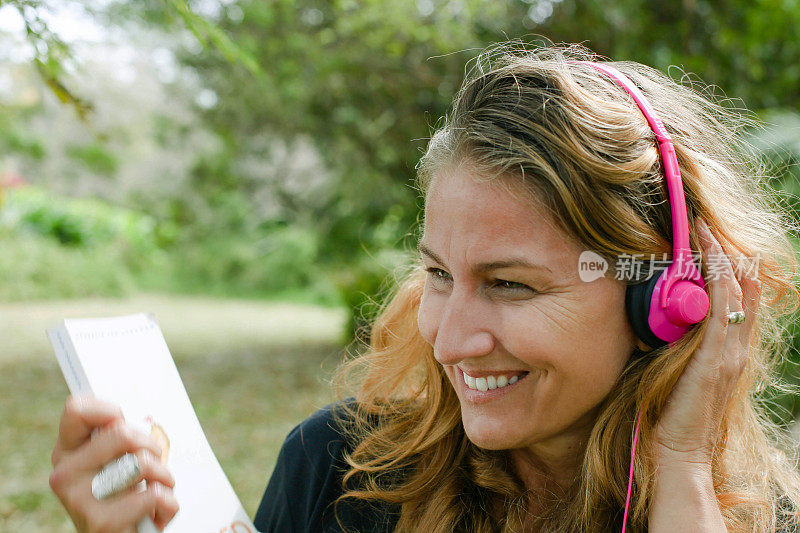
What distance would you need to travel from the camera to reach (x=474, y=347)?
55.2 inches

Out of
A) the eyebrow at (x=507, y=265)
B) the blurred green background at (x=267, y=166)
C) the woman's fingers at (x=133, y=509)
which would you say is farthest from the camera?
the blurred green background at (x=267, y=166)

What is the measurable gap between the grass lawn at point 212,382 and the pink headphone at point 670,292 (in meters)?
1.06

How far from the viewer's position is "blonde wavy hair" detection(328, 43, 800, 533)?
1398 millimetres

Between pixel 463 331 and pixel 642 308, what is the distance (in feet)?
1.26

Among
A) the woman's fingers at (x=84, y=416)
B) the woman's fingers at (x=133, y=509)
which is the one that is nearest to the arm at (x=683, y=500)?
the woman's fingers at (x=133, y=509)

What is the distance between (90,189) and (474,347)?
22573 millimetres

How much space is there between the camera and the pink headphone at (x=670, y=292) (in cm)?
141

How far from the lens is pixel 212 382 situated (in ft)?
27.3

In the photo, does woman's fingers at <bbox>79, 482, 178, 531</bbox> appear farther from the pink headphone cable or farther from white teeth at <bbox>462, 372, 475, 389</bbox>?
the pink headphone cable

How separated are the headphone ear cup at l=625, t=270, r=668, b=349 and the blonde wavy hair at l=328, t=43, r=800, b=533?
0.15ft

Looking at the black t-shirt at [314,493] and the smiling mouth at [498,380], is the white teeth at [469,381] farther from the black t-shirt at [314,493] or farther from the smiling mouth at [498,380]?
the black t-shirt at [314,493]

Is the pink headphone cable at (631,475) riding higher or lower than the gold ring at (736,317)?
lower

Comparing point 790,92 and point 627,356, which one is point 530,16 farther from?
point 627,356

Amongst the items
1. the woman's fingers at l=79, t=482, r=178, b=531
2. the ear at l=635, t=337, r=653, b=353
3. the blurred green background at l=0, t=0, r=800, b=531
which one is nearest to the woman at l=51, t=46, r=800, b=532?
the ear at l=635, t=337, r=653, b=353
